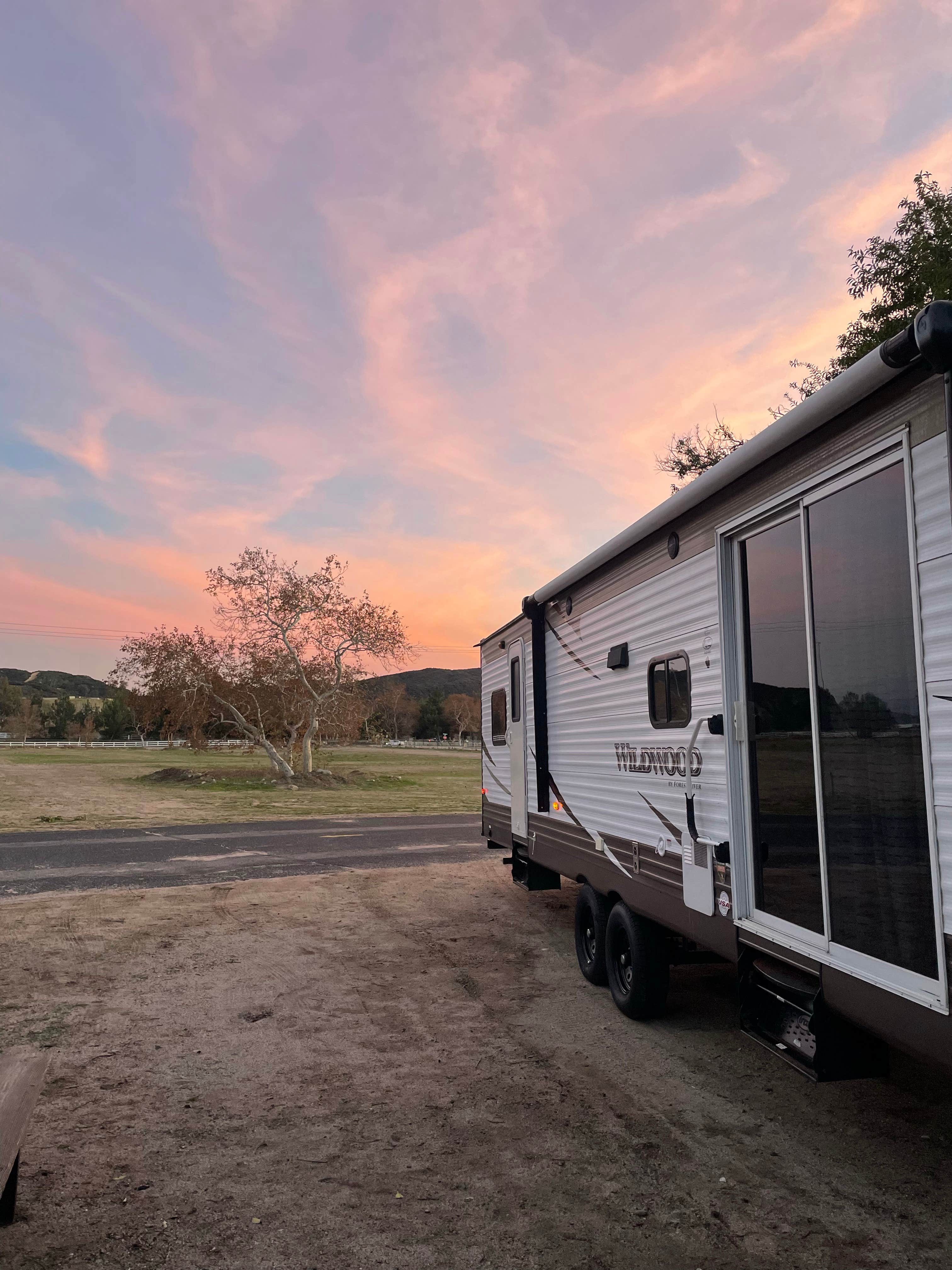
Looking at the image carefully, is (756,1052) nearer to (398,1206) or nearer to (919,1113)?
A: (919,1113)

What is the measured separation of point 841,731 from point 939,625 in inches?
27.7

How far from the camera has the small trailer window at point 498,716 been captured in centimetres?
933

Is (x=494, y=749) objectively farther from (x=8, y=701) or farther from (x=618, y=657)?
(x=8, y=701)

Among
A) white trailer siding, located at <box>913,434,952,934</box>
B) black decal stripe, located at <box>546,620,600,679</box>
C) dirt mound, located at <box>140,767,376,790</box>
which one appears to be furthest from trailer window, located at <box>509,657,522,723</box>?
dirt mound, located at <box>140,767,376,790</box>

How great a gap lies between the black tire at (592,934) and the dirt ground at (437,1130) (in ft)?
0.44

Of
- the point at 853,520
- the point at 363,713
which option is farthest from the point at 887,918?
the point at 363,713

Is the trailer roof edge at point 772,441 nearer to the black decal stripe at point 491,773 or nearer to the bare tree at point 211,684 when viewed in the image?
the black decal stripe at point 491,773

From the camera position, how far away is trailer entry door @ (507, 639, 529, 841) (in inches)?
326

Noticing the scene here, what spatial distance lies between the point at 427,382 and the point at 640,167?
528 centimetres

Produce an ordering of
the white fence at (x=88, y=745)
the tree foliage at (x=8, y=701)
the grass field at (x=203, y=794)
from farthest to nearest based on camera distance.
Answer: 1. the tree foliage at (x=8, y=701)
2. the white fence at (x=88, y=745)
3. the grass field at (x=203, y=794)

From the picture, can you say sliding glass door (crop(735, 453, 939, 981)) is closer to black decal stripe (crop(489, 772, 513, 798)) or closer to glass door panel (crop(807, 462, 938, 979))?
glass door panel (crop(807, 462, 938, 979))

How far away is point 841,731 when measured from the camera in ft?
10.6

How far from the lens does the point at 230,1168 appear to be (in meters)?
3.46

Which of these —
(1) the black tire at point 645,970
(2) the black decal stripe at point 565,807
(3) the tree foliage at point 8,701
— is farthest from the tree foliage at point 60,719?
(1) the black tire at point 645,970
